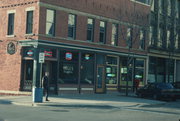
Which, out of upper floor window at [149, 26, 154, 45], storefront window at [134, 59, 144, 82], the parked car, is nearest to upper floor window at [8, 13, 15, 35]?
the parked car

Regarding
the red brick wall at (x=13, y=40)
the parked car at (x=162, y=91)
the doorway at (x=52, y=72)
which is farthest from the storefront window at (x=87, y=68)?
the red brick wall at (x=13, y=40)

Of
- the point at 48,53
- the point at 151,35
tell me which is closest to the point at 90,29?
the point at 48,53

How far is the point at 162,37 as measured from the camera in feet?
125

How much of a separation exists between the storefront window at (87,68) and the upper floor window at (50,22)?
3.90m

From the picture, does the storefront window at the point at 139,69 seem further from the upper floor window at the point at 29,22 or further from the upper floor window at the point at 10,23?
the upper floor window at the point at 10,23

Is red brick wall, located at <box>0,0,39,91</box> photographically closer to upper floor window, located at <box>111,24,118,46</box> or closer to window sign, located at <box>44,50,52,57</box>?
window sign, located at <box>44,50,52,57</box>

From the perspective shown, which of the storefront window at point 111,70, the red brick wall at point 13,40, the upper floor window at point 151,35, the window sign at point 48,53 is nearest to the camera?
the window sign at point 48,53

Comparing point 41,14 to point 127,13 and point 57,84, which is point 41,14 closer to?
point 57,84

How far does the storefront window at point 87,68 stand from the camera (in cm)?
2845

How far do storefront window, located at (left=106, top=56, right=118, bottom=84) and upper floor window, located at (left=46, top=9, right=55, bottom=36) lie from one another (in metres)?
7.20

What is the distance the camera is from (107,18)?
3092cm

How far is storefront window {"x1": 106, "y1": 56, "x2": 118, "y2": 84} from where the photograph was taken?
3113 cm

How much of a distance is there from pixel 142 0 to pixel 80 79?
1266 centimetres

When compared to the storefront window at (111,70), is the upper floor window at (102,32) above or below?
above
